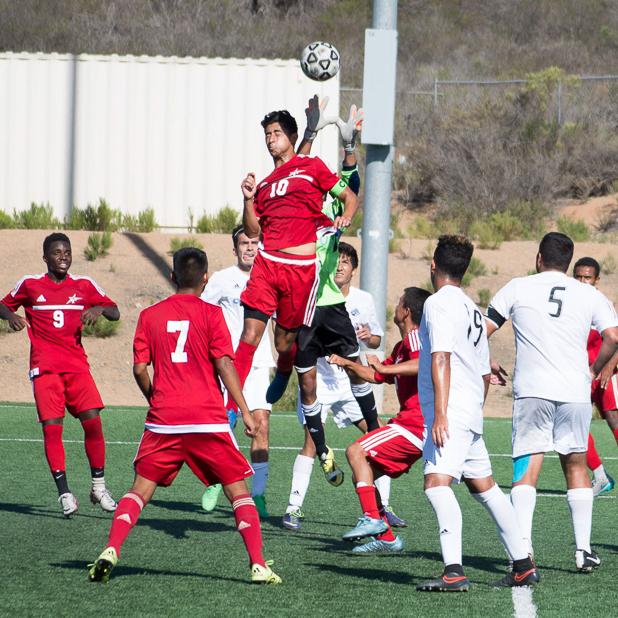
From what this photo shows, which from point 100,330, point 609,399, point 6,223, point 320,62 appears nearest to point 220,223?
point 100,330

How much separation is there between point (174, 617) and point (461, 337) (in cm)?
190

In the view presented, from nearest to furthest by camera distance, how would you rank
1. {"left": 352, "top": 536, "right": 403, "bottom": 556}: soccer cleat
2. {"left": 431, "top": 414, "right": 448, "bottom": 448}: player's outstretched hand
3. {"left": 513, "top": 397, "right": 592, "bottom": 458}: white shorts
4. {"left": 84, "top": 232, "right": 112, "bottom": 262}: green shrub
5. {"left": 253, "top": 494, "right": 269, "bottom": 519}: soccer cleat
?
{"left": 431, "top": 414, "right": 448, "bottom": 448}: player's outstretched hand → {"left": 513, "top": 397, "right": 592, "bottom": 458}: white shorts → {"left": 352, "top": 536, "right": 403, "bottom": 556}: soccer cleat → {"left": 253, "top": 494, "right": 269, "bottom": 519}: soccer cleat → {"left": 84, "top": 232, "right": 112, "bottom": 262}: green shrub

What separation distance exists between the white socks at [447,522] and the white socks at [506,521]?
0.67 ft

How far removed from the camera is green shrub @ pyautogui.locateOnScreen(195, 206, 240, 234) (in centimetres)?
2469

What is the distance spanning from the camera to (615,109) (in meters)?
35.1

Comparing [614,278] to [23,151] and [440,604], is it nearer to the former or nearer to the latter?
[23,151]

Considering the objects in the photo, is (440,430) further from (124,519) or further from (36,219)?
(36,219)

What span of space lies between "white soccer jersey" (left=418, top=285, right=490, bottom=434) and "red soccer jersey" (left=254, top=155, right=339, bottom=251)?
87.6 inches

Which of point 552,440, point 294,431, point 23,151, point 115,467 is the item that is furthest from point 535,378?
point 23,151

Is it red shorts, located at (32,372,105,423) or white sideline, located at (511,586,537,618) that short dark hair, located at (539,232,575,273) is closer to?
white sideline, located at (511,586,537,618)

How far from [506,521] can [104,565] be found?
1976mm

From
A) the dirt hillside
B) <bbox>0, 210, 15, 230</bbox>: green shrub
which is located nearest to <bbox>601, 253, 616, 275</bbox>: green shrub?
the dirt hillside

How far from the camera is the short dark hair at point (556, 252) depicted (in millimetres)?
7203

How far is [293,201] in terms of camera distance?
8625 millimetres
